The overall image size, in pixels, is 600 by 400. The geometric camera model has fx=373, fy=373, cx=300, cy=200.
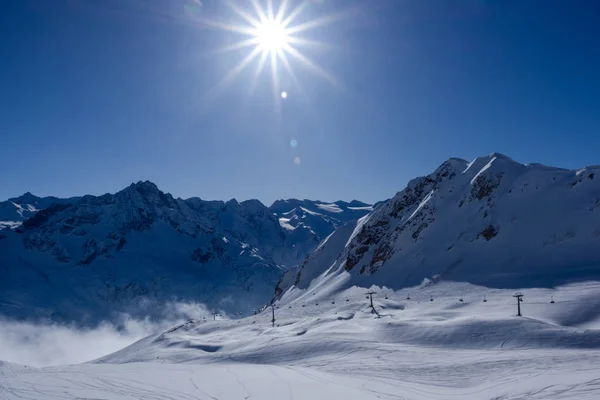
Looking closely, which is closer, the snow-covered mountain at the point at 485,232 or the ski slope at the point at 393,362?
the ski slope at the point at 393,362

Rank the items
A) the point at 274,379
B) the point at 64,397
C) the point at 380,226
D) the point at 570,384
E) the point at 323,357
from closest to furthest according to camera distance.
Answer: the point at 570,384
the point at 64,397
the point at 274,379
the point at 323,357
the point at 380,226

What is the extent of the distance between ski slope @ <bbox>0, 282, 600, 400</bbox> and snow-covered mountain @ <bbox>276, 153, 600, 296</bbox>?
9680 mm

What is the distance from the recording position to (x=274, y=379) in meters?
21.1

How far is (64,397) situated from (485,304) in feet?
132

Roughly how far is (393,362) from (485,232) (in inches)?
1907

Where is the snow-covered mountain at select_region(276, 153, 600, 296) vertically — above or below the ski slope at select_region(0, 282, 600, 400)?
above

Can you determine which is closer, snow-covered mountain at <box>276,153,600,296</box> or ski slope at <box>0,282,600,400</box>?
ski slope at <box>0,282,600,400</box>

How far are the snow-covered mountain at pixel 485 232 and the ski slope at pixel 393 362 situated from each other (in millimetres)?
9680

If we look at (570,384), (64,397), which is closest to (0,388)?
(64,397)

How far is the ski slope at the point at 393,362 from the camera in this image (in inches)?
708

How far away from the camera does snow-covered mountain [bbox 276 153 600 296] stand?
5291 centimetres

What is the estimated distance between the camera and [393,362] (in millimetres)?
25266

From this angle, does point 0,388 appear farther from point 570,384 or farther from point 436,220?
point 436,220

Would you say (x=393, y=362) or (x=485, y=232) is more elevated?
(x=485, y=232)
